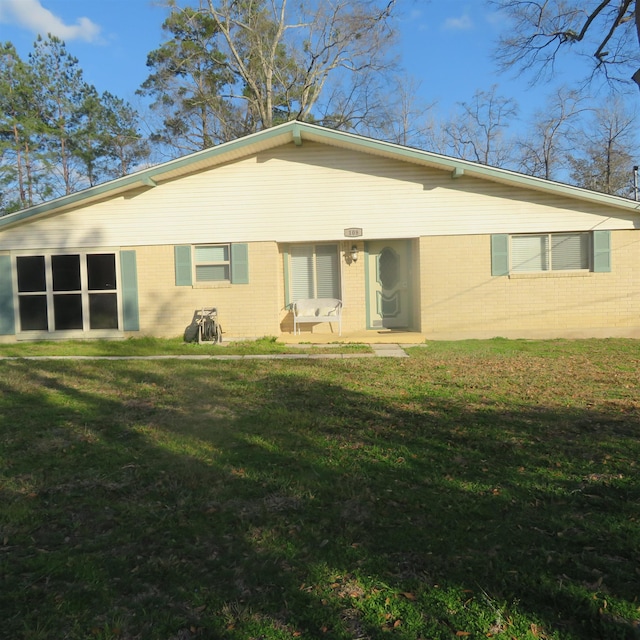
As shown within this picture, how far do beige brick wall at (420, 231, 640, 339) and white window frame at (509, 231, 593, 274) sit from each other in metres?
0.17

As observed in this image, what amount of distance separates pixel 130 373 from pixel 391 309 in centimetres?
696

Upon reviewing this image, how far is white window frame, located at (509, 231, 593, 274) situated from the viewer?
11.8 m

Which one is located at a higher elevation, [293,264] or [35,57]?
[35,57]

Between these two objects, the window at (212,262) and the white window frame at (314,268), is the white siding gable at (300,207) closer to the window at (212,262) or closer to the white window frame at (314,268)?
the window at (212,262)

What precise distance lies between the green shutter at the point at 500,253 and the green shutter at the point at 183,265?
21.9 ft

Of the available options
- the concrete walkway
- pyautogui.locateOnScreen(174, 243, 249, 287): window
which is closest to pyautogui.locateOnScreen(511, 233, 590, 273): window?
the concrete walkway

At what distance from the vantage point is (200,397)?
6566 mm

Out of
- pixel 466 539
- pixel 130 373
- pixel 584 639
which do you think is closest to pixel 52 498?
pixel 466 539

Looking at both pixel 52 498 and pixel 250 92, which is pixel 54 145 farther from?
pixel 52 498

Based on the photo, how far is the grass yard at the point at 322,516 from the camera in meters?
2.43

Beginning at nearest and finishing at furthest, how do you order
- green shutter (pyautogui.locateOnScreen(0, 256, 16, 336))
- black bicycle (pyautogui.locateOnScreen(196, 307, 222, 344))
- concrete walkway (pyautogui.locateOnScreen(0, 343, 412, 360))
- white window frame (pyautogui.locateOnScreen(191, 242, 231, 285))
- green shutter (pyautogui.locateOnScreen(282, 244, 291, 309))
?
concrete walkway (pyautogui.locateOnScreen(0, 343, 412, 360)) → black bicycle (pyautogui.locateOnScreen(196, 307, 222, 344)) → white window frame (pyautogui.locateOnScreen(191, 242, 231, 285)) → green shutter (pyautogui.locateOnScreen(0, 256, 16, 336)) → green shutter (pyautogui.locateOnScreen(282, 244, 291, 309))

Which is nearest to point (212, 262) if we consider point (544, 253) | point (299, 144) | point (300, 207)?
point (300, 207)

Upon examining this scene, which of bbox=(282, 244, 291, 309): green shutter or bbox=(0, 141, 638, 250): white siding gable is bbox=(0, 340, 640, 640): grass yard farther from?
bbox=(282, 244, 291, 309): green shutter

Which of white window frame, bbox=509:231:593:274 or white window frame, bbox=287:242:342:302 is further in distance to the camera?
white window frame, bbox=287:242:342:302
